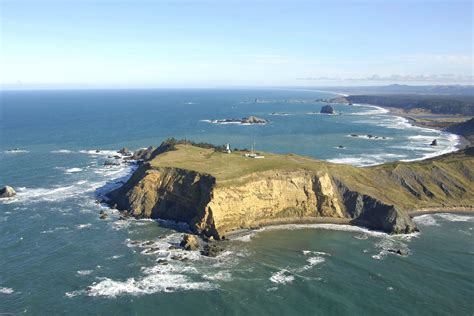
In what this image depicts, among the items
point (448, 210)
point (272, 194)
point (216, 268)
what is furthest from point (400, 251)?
point (216, 268)

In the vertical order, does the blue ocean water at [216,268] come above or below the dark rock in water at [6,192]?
below

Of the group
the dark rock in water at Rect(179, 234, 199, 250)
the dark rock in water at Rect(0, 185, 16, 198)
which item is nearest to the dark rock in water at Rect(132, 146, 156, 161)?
the dark rock in water at Rect(0, 185, 16, 198)

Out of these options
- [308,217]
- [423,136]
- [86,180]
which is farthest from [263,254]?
[423,136]

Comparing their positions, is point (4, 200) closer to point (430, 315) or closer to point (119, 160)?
point (119, 160)

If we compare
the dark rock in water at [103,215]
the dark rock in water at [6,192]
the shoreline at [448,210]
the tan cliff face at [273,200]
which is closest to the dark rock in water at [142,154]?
the dark rock in water at [6,192]

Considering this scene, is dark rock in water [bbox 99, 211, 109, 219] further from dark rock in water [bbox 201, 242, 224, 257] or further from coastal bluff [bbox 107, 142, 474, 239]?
dark rock in water [bbox 201, 242, 224, 257]

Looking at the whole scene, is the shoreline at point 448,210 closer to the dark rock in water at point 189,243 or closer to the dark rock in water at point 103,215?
the dark rock in water at point 189,243
